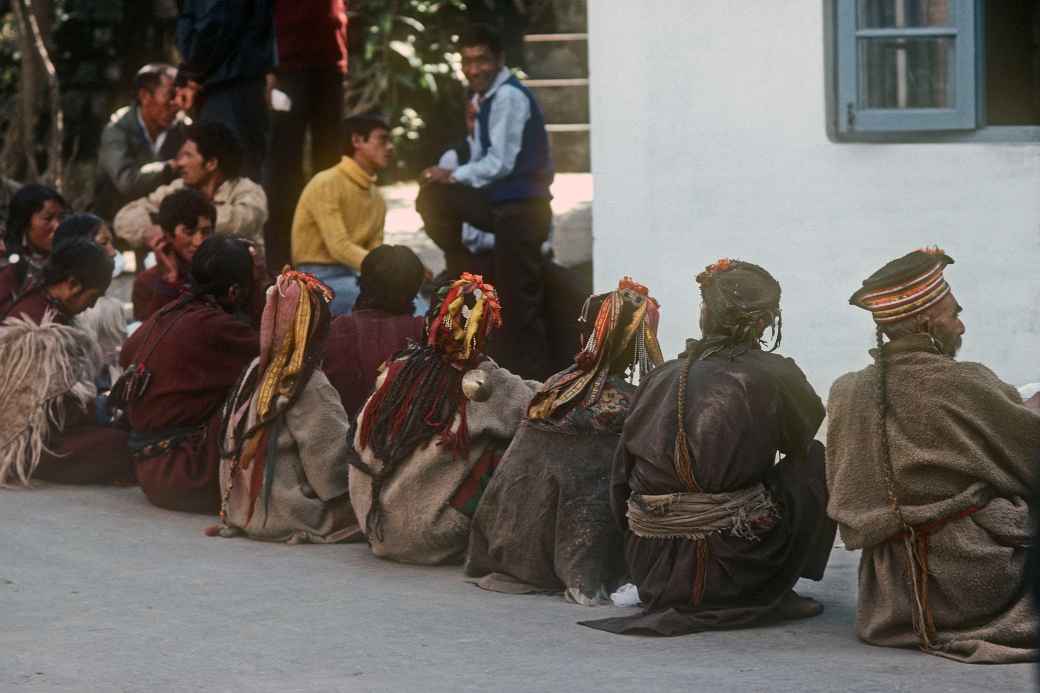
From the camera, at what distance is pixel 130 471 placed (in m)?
9.15

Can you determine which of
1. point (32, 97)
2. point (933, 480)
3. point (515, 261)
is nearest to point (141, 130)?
point (515, 261)

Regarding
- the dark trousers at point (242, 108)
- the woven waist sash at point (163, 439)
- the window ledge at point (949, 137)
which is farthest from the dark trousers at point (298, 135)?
the window ledge at point (949, 137)

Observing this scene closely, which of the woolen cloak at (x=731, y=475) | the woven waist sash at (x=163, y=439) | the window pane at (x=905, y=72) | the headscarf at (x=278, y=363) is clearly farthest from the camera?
the window pane at (x=905, y=72)

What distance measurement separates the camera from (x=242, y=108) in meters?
10.6

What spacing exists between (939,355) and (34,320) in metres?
4.72

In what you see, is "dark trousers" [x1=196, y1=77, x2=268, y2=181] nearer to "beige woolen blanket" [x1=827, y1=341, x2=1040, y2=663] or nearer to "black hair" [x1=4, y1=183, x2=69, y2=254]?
"black hair" [x1=4, y1=183, x2=69, y2=254]

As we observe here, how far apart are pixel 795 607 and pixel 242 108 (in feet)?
17.4

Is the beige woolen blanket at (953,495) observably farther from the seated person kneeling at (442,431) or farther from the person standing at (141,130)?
the person standing at (141,130)

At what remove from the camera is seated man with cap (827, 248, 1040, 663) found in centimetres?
585

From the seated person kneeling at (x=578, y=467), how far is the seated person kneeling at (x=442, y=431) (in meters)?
0.34

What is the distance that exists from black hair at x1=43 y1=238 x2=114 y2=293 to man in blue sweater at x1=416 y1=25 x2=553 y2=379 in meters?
1.86

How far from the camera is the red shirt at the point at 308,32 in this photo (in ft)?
34.6

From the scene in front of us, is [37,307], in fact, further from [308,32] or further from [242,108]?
[308,32]

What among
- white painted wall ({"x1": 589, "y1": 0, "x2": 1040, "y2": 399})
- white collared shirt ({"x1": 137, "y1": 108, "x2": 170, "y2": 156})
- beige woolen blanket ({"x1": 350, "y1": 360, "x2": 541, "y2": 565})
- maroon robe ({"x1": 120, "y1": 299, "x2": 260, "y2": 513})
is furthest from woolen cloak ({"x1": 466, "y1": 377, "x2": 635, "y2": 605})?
white collared shirt ({"x1": 137, "y1": 108, "x2": 170, "y2": 156})
